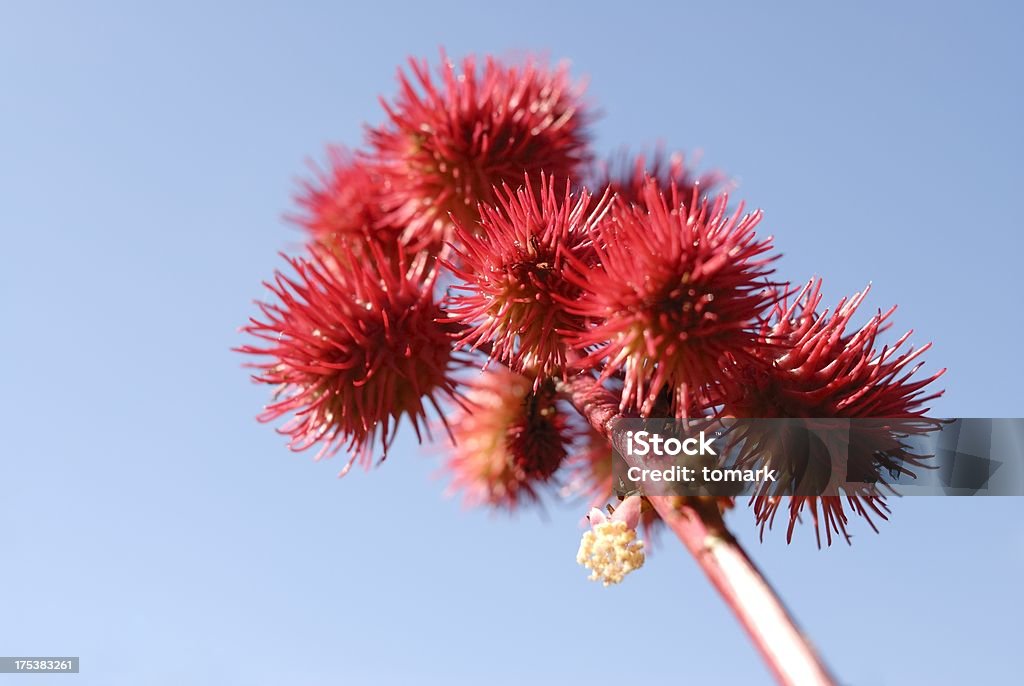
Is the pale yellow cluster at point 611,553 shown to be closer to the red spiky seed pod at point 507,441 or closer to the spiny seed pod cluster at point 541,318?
the spiny seed pod cluster at point 541,318

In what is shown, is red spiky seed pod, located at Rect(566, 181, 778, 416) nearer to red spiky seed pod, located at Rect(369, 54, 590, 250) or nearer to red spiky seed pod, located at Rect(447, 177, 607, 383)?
red spiky seed pod, located at Rect(447, 177, 607, 383)

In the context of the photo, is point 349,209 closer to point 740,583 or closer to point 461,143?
point 461,143

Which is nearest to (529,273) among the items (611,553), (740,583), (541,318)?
(541,318)

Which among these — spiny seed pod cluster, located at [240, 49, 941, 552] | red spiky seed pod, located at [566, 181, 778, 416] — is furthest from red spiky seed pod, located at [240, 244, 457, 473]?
red spiky seed pod, located at [566, 181, 778, 416]

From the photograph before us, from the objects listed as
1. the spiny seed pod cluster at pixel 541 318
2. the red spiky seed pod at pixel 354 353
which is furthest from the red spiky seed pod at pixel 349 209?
the red spiky seed pod at pixel 354 353

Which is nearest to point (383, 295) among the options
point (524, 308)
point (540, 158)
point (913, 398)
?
point (524, 308)

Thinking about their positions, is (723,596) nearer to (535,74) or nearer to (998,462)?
(998,462)

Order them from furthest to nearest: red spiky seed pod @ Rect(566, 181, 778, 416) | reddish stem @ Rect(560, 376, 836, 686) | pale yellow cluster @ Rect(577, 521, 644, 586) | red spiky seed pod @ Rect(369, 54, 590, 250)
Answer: red spiky seed pod @ Rect(369, 54, 590, 250) → pale yellow cluster @ Rect(577, 521, 644, 586) → red spiky seed pod @ Rect(566, 181, 778, 416) → reddish stem @ Rect(560, 376, 836, 686)
